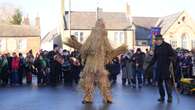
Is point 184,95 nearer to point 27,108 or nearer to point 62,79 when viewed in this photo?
point 27,108

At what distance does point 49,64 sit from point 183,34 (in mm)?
58158

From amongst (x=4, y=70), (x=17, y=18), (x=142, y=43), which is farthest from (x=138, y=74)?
(x=17, y=18)

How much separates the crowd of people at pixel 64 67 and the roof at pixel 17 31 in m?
47.7

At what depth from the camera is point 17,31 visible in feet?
240

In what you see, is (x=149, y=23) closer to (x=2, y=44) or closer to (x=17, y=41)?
(x=17, y=41)

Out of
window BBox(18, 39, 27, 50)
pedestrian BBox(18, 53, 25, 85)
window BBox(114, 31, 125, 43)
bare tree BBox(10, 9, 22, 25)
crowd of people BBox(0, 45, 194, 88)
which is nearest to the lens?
crowd of people BBox(0, 45, 194, 88)

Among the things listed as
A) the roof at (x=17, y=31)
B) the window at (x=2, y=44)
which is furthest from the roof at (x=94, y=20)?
the window at (x=2, y=44)

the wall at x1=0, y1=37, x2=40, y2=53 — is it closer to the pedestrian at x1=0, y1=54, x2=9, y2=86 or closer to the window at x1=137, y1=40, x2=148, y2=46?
the window at x1=137, y1=40, x2=148, y2=46

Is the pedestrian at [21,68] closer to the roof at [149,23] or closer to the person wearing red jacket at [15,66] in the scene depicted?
the person wearing red jacket at [15,66]

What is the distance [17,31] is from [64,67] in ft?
163

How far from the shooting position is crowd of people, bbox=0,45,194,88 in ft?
72.8

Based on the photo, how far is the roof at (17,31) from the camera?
72.8 meters

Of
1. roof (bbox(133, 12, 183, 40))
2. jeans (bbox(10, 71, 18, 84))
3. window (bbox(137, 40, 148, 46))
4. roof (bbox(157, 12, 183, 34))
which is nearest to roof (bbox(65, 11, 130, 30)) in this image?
window (bbox(137, 40, 148, 46))

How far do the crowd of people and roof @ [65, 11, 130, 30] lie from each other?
49.5 metres
